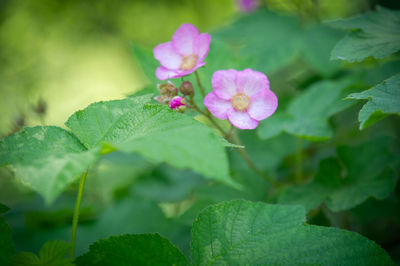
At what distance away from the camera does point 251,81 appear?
1.25 m

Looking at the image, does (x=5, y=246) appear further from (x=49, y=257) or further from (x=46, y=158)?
(x=46, y=158)

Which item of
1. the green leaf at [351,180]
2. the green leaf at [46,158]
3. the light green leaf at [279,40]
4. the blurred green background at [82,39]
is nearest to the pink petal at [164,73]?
the green leaf at [46,158]

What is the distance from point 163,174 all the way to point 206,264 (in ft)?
5.49

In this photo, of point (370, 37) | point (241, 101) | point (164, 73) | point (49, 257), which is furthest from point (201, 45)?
point (49, 257)

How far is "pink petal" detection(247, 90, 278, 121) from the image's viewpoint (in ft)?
3.98

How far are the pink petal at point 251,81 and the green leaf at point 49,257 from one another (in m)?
0.86

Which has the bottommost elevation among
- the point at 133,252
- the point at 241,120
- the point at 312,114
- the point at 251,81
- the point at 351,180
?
the point at 351,180

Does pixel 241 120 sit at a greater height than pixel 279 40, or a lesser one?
greater

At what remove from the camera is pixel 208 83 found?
1.59 m

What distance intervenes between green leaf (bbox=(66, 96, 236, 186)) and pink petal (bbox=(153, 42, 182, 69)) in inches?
12.6

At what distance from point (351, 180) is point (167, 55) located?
1136 millimetres

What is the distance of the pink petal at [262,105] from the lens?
47.8 inches

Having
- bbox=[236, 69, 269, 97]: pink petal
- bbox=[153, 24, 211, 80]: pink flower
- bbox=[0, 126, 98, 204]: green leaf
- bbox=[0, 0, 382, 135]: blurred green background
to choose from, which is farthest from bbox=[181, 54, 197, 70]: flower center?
bbox=[0, 0, 382, 135]: blurred green background

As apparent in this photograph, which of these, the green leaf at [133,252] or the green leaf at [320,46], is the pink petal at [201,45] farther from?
the green leaf at [320,46]
